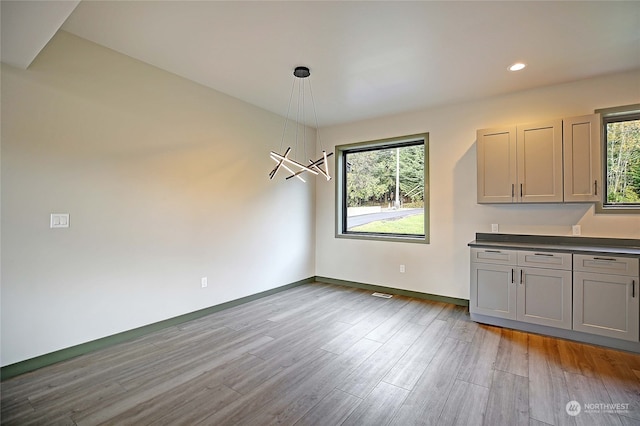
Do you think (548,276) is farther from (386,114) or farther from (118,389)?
(118,389)

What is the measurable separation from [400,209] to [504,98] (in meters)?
2.08

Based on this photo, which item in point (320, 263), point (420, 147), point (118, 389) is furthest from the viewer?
point (320, 263)

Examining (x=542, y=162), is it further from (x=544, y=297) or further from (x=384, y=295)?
(x=384, y=295)

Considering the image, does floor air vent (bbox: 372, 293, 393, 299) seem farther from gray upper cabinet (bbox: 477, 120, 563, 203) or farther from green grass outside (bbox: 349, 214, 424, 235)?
gray upper cabinet (bbox: 477, 120, 563, 203)

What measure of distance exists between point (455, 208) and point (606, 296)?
5.99 feet

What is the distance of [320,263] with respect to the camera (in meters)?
5.60

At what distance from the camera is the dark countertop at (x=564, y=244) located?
297 centimetres

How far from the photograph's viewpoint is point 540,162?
344 centimetres

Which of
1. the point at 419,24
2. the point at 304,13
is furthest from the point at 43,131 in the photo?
the point at 419,24

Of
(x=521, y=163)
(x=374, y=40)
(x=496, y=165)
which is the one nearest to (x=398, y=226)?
(x=496, y=165)

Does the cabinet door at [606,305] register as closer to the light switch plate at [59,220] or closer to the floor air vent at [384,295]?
the floor air vent at [384,295]
